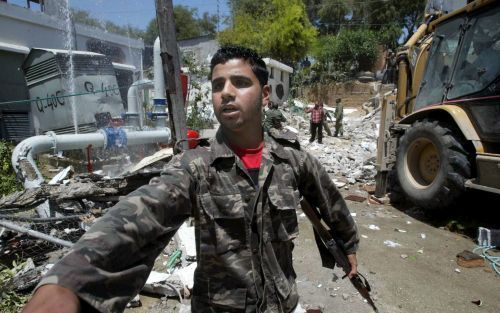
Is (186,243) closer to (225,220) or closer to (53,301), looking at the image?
(225,220)

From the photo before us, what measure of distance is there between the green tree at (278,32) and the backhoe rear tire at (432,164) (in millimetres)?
19728

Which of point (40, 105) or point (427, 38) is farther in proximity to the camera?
point (40, 105)

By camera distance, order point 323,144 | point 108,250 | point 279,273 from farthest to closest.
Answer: point 323,144 → point 279,273 → point 108,250

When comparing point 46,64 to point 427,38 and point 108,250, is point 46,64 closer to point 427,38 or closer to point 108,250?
point 427,38

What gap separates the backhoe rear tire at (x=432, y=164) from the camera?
13.9 feet

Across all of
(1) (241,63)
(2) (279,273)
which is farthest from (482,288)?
(1) (241,63)

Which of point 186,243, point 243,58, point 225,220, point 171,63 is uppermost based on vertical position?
point 171,63

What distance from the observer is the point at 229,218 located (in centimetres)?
130

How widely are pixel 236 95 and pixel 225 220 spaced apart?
1.63 feet

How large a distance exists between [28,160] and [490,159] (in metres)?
5.56

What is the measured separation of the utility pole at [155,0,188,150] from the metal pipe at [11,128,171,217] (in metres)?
2.19

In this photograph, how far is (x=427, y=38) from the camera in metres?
6.35

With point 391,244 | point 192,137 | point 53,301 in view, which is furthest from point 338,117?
point 53,301

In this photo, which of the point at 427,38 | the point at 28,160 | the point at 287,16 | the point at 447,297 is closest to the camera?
the point at 447,297
